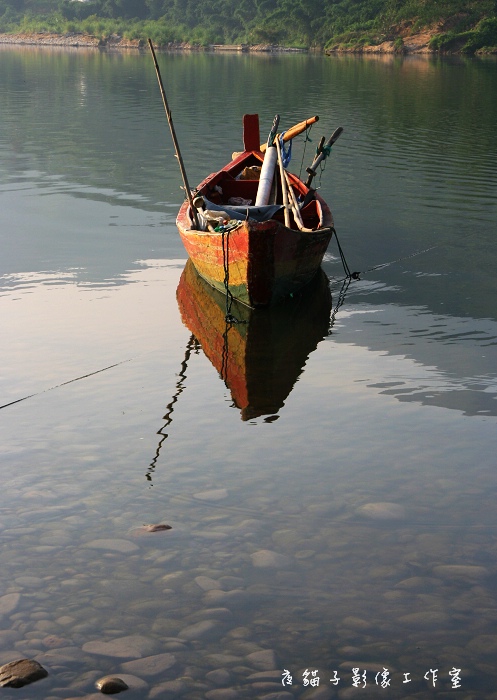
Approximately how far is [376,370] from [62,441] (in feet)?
11.4

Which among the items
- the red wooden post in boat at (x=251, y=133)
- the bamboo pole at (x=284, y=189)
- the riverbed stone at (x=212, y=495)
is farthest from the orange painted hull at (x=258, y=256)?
the riverbed stone at (x=212, y=495)

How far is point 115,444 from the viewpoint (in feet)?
25.4

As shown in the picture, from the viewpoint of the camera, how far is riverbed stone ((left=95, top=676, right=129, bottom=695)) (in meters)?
4.62

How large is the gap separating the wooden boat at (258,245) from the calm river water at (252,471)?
48 centimetres

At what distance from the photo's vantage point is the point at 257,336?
Answer: 1098 centimetres

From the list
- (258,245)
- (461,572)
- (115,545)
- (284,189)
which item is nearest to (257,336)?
(258,245)

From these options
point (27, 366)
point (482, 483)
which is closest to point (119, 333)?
point (27, 366)

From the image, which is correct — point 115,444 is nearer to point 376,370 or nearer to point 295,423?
point 295,423

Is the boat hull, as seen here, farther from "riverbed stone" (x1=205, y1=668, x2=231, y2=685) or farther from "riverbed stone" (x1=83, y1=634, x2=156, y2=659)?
"riverbed stone" (x1=205, y1=668, x2=231, y2=685)

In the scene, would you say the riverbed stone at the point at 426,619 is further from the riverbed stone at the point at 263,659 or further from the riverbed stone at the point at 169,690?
the riverbed stone at the point at 169,690

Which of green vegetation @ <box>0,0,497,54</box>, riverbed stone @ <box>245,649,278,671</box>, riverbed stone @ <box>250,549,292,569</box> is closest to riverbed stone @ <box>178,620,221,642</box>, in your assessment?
riverbed stone @ <box>245,649,278,671</box>

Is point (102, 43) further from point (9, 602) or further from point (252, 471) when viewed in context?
point (9, 602)

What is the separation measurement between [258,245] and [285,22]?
90362 millimetres

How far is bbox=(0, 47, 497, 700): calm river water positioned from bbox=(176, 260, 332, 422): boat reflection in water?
65 mm
